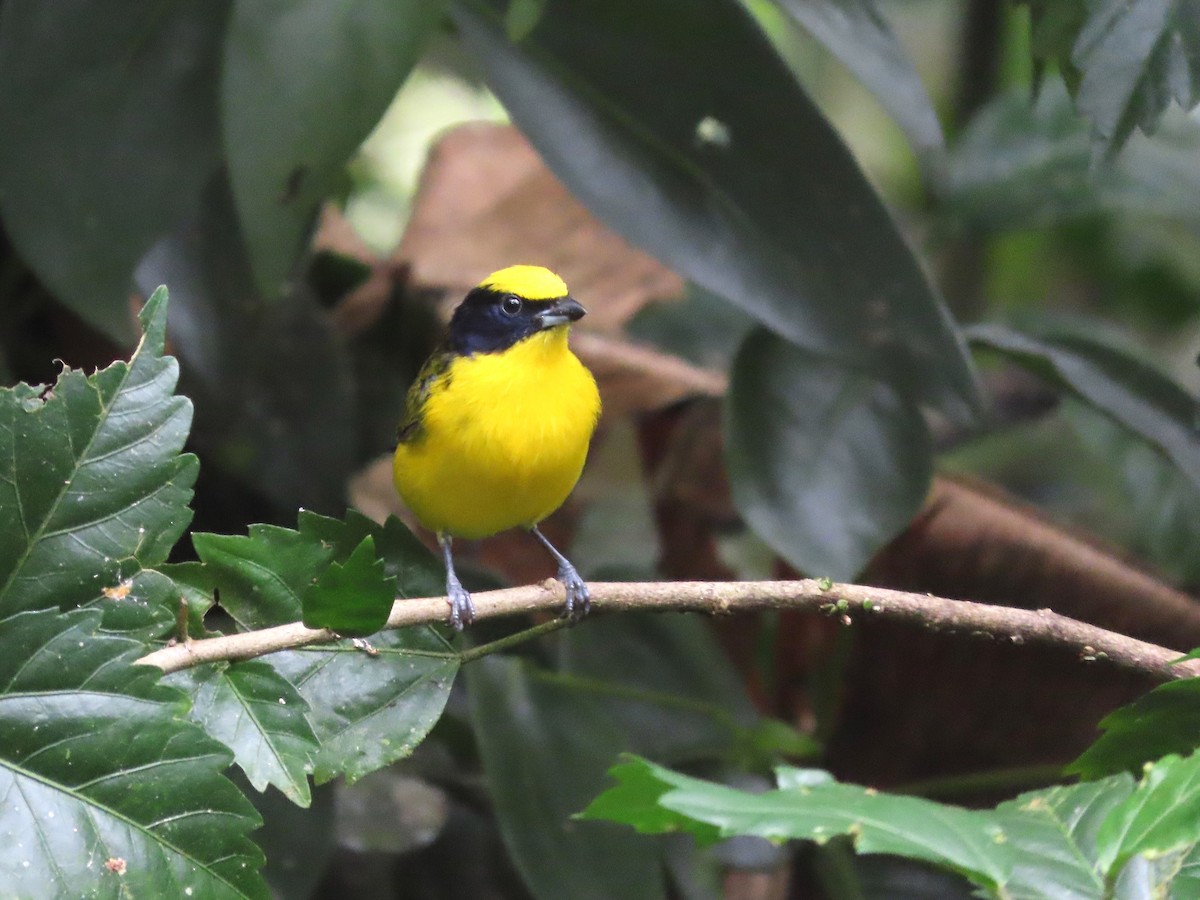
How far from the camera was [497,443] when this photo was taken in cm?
180

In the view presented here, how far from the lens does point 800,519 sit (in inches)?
74.2

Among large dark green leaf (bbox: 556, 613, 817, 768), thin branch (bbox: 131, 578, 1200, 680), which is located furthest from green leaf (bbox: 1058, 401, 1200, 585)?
thin branch (bbox: 131, 578, 1200, 680)

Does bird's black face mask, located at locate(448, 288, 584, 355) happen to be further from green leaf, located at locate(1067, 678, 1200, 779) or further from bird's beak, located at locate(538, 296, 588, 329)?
green leaf, located at locate(1067, 678, 1200, 779)

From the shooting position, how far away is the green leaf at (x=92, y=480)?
1088 millimetres

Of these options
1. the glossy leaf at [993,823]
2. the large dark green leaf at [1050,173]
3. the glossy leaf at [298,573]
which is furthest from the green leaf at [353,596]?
the large dark green leaf at [1050,173]

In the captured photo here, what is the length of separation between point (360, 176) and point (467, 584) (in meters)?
1.94

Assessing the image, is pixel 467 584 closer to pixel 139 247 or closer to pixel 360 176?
pixel 139 247

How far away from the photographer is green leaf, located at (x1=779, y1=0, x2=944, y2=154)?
1849 millimetres

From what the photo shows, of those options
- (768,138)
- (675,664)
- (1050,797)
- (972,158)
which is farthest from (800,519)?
(972,158)

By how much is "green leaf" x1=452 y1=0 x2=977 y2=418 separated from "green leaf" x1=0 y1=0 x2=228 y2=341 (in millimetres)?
468

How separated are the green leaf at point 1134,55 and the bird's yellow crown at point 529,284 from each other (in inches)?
33.5

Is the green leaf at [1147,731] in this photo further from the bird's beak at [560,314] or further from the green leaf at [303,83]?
the green leaf at [303,83]

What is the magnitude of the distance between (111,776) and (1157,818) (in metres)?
0.83

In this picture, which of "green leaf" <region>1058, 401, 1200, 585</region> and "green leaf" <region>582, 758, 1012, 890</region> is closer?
"green leaf" <region>582, 758, 1012, 890</region>
